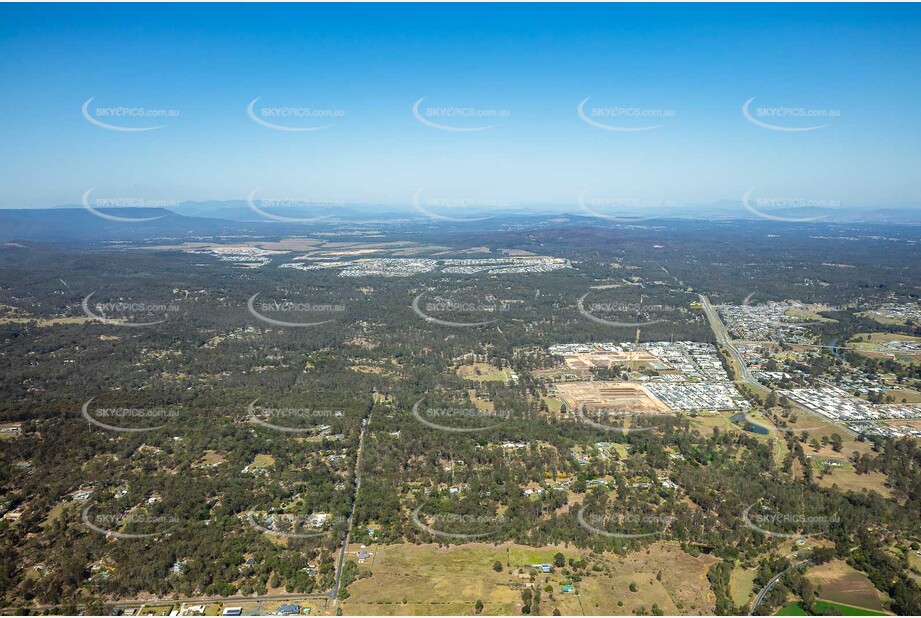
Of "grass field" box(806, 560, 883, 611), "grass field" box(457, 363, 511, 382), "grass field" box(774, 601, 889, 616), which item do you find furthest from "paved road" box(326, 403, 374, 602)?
"grass field" box(806, 560, 883, 611)

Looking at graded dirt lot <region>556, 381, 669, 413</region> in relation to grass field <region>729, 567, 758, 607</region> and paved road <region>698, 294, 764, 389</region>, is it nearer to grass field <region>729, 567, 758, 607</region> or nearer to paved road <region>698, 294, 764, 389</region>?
paved road <region>698, 294, 764, 389</region>

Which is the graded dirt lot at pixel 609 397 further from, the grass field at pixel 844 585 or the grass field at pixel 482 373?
the grass field at pixel 844 585

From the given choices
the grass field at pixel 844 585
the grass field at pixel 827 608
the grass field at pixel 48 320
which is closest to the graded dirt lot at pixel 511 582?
the grass field at pixel 827 608

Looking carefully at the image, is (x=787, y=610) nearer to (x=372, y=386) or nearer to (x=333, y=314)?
(x=372, y=386)

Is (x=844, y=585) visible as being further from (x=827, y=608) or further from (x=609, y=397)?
(x=609, y=397)

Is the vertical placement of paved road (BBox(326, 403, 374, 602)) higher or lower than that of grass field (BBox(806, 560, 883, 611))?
higher

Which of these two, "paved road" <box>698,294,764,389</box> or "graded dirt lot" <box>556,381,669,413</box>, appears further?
"paved road" <box>698,294,764,389</box>

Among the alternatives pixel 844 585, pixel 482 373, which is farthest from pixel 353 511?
pixel 482 373

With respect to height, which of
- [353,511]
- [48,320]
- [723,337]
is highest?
[48,320]
